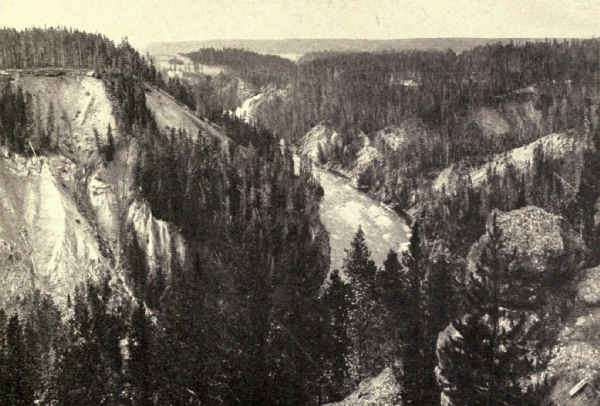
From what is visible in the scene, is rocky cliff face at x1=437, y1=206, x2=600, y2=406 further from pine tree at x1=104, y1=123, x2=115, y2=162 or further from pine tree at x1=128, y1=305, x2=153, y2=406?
pine tree at x1=104, y1=123, x2=115, y2=162

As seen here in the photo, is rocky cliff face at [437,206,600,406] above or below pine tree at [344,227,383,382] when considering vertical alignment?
above

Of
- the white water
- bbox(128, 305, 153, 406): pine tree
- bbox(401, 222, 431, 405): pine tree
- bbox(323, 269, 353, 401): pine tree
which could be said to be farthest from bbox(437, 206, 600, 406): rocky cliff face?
bbox(128, 305, 153, 406): pine tree

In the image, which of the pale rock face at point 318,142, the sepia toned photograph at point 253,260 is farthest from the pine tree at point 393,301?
the pale rock face at point 318,142

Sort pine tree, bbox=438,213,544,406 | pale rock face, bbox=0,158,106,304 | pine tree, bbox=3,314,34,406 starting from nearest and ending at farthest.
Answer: pine tree, bbox=438,213,544,406, pine tree, bbox=3,314,34,406, pale rock face, bbox=0,158,106,304

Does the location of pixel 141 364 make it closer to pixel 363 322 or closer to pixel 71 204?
pixel 363 322

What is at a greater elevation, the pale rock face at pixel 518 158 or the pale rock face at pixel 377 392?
the pale rock face at pixel 518 158

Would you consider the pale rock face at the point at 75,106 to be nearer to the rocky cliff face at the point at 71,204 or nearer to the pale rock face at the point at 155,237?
the rocky cliff face at the point at 71,204

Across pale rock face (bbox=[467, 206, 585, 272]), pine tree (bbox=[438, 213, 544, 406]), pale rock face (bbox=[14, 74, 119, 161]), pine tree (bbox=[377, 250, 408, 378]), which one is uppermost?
pale rock face (bbox=[14, 74, 119, 161])

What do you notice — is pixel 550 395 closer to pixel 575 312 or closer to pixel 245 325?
pixel 575 312
